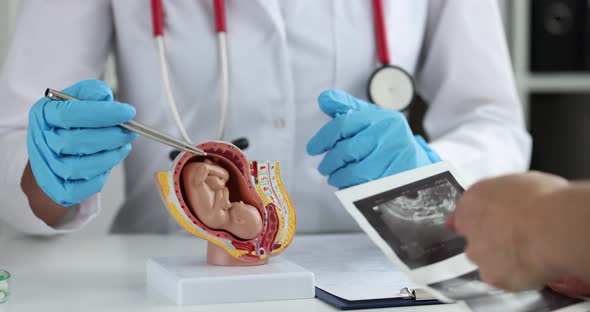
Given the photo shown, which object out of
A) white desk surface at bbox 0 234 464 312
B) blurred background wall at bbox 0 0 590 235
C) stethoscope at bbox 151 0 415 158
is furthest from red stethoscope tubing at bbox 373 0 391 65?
blurred background wall at bbox 0 0 590 235

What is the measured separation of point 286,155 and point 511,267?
24.7 inches

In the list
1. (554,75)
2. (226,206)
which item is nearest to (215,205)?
(226,206)

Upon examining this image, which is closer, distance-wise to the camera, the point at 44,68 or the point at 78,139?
the point at 78,139

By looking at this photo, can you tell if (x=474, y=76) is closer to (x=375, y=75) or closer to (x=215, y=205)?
(x=375, y=75)

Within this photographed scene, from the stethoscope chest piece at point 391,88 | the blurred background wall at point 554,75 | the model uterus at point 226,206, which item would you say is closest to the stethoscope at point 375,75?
the stethoscope chest piece at point 391,88

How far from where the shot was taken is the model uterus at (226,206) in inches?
30.0

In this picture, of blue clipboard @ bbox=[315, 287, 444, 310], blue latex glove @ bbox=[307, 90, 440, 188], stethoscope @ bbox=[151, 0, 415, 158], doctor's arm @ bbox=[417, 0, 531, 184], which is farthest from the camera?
doctor's arm @ bbox=[417, 0, 531, 184]

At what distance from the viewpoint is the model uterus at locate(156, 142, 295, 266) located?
0.76 m

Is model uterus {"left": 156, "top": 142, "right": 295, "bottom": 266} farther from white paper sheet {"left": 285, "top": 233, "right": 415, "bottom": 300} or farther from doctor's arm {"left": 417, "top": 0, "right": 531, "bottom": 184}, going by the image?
doctor's arm {"left": 417, "top": 0, "right": 531, "bottom": 184}

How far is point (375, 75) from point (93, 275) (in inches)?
20.2

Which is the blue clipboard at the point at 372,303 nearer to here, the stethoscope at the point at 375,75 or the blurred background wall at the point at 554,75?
the stethoscope at the point at 375,75

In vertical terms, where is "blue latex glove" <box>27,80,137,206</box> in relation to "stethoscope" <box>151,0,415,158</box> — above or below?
below

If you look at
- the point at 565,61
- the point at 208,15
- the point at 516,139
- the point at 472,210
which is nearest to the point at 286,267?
the point at 472,210

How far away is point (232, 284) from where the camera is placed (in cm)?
69
